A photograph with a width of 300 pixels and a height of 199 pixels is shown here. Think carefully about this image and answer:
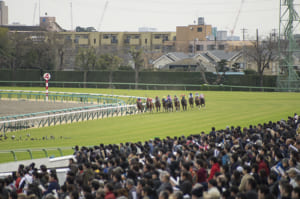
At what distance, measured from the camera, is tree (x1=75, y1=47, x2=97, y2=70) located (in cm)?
5816

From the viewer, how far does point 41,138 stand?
18.2m

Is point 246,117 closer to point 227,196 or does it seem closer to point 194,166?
point 194,166

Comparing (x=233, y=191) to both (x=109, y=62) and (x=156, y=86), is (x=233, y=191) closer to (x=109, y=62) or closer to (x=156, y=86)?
(x=156, y=86)


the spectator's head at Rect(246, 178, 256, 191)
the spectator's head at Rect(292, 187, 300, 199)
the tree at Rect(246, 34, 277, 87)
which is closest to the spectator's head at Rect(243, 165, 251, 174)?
the spectator's head at Rect(246, 178, 256, 191)

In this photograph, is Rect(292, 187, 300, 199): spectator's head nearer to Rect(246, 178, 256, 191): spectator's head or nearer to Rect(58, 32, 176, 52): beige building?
Rect(246, 178, 256, 191): spectator's head

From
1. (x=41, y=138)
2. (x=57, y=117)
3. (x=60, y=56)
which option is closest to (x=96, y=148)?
(x=41, y=138)

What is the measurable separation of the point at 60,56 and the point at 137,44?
69.8 ft

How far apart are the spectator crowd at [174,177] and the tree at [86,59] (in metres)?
47.8

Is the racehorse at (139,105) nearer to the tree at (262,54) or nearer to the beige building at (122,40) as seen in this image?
the tree at (262,54)

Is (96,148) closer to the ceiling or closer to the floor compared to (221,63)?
closer to the floor

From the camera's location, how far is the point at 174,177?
28.3ft

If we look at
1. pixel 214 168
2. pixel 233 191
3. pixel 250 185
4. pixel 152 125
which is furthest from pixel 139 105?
pixel 233 191

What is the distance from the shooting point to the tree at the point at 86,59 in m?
58.2

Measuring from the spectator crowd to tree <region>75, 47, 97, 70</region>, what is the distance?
47.8 meters
